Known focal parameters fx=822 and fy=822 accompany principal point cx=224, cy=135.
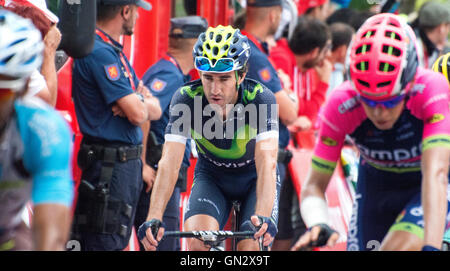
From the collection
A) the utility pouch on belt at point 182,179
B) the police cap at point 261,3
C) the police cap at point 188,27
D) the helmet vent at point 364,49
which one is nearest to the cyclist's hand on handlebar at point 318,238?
the helmet vent at point 364,49

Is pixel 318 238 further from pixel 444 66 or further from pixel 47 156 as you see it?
pixel 444 66

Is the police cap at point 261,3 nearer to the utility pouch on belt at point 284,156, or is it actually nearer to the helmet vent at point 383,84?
the utility pouch on belt at point 284,156

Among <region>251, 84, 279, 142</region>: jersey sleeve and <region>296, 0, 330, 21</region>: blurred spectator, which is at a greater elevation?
<region>296, 0, 330, 21</region>: blurred spectator

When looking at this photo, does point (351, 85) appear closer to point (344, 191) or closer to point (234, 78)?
point (234, 78)

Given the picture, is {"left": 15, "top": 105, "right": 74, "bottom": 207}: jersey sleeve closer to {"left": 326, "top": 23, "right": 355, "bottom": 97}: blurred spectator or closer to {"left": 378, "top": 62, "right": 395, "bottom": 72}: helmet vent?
{"left": 378, "top": 62, "right": 395, "bottom": 72}: helmet vent

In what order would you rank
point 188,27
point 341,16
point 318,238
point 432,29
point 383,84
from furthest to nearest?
point 341,16 < point 432,29 < point 188,27 < point 383,84 < point 318,238

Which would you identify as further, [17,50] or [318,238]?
[318,238]

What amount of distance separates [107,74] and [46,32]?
87cm

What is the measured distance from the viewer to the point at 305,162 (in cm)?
870

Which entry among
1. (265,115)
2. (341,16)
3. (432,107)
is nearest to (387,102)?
(432,107)

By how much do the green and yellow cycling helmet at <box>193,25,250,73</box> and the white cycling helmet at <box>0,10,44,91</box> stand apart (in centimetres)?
180

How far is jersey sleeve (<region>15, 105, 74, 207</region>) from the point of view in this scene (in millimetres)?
3434

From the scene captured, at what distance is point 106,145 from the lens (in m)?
6.22

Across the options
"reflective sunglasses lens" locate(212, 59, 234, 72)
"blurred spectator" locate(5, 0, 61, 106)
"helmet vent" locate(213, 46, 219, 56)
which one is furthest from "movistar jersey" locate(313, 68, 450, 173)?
"blurred spectator" locate(5, 0, 61, 106)
